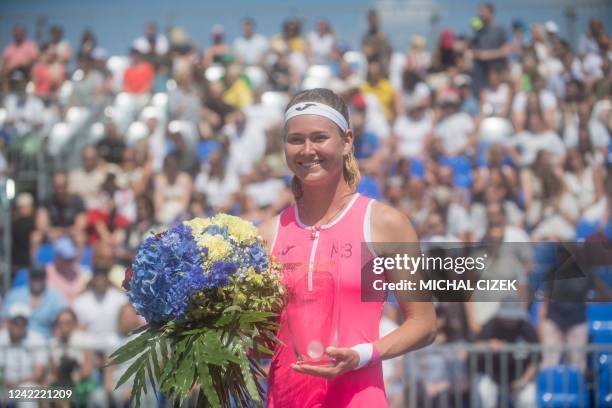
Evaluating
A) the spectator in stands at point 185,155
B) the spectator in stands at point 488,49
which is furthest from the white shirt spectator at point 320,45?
the spectator in stands at point 185,155

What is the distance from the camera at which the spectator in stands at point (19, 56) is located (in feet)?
44.7

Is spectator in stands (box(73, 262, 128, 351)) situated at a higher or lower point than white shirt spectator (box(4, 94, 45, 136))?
lower

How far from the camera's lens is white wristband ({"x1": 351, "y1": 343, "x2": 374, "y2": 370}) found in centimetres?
339

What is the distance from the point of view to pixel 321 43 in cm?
1384

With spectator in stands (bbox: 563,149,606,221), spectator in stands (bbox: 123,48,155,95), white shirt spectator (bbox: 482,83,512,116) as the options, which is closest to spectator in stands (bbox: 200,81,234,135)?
spectator in stands (bbox: 123,48,155,95)

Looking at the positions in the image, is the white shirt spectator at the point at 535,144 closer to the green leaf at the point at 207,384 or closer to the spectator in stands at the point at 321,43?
the spectator in stands at the point at 321,43

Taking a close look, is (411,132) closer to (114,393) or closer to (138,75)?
(138,75)

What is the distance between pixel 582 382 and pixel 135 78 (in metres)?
8.58

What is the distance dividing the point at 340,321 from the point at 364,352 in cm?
25

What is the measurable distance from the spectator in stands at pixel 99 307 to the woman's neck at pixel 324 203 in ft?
17.8

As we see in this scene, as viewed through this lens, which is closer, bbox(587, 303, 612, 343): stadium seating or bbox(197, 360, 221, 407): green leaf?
bbox(197, 360, 221, 407): green leaf

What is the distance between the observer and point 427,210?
993 centimetres

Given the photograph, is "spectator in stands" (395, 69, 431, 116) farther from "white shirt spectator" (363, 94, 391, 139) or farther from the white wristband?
the white wristband

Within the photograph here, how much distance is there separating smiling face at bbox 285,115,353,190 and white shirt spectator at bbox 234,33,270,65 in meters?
10.3
